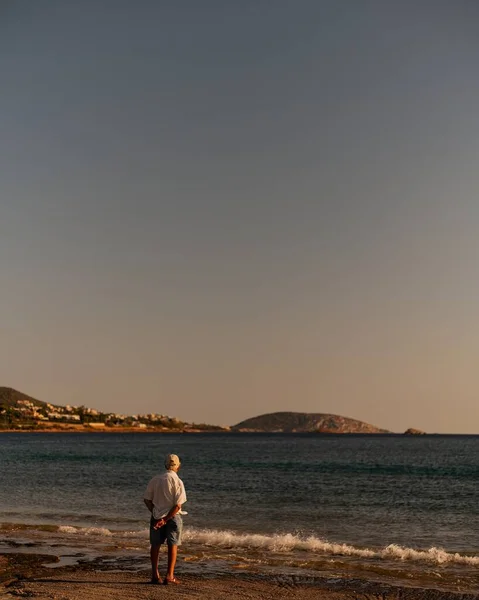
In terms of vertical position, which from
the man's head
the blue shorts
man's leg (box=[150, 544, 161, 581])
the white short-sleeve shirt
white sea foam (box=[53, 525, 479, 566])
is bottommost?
white sea foam (box=[53, 525, 479, 566])

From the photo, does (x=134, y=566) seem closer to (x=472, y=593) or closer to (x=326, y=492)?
(x=472, y=593)

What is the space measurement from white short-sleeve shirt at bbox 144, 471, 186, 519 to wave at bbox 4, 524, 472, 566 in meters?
6.72

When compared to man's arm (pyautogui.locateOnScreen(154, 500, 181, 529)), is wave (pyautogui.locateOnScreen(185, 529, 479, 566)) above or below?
below

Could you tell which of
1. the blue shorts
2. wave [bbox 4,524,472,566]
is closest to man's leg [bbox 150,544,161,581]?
the blue shorts

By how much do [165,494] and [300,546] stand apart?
310 inches

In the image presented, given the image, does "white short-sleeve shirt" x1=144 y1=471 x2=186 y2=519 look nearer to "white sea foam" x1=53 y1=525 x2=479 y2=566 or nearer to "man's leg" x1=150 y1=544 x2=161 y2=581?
"man's leg" x1=150 y1=544 x2=161 y2=581

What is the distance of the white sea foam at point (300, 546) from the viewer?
16.9m

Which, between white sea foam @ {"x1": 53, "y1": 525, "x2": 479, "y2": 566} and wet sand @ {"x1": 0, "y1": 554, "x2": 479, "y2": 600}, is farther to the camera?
white sea foam @ {"x1": 53, "y1": 525, "x2": 479, "y2": 566}

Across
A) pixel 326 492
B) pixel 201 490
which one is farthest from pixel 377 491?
pixel 201 490

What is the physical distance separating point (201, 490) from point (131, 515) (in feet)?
42.7

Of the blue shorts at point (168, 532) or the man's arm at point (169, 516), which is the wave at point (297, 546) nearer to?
the blue shorts at point (168, 532)

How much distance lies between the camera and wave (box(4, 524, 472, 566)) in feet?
55.5


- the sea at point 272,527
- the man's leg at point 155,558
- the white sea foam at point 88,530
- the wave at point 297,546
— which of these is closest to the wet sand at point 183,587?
the man's leg at point 155,558

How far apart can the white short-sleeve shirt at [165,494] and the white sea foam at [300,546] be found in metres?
6.88
